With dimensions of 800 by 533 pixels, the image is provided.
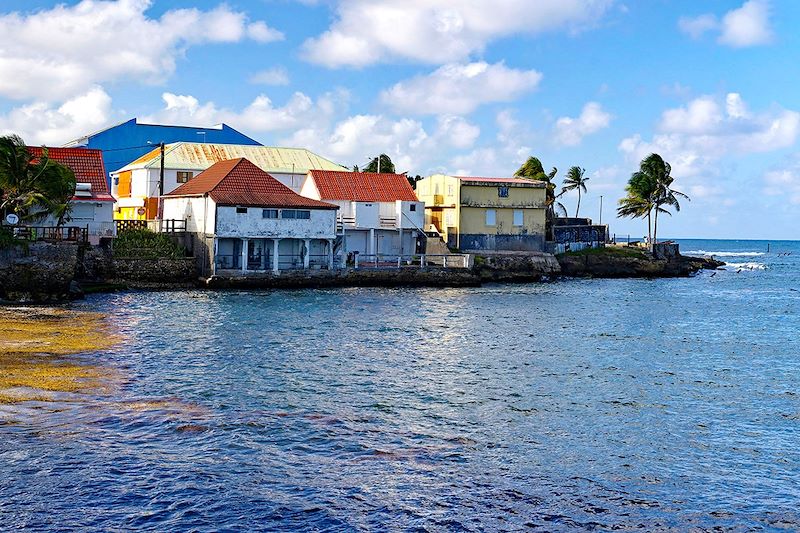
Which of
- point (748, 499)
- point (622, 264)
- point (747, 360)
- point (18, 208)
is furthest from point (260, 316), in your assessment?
point (622, 264)

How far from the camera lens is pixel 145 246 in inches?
2184

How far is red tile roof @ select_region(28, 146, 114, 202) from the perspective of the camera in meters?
56.1

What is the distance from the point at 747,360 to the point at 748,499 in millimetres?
18603

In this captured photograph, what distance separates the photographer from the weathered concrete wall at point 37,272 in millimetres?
42812

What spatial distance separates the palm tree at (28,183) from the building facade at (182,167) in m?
18.4

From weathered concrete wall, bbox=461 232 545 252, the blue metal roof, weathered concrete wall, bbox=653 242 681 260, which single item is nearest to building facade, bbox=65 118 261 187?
the blue metal roof

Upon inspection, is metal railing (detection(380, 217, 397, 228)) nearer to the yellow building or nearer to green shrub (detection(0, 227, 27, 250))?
the yellow building

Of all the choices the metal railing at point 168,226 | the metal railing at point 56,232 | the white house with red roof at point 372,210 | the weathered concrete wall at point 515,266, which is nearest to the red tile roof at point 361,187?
the white house with red roof at point 372,210

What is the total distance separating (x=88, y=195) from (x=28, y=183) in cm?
584

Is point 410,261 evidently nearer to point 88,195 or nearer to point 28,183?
point 88,195

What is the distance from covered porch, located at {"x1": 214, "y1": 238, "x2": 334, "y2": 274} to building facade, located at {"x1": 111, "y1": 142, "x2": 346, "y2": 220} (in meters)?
15.3

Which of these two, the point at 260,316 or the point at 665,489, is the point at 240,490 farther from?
the point at 260,316

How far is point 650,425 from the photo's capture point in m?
21.2

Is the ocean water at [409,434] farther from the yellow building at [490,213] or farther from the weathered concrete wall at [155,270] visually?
the yellow building at [490,213]
